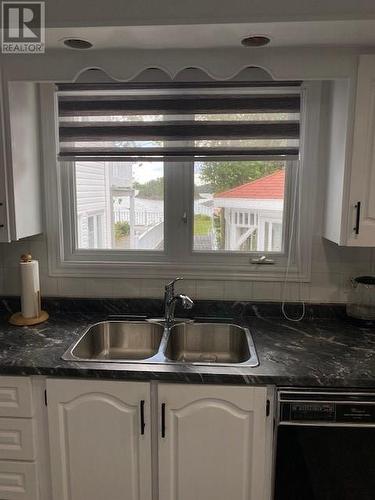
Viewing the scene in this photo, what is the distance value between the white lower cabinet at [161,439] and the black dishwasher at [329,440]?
81 millimetres

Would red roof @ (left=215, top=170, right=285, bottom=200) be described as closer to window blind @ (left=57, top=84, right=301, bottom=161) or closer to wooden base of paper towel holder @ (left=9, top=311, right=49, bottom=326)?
window blind @ (left=57, top=84, right=301, bottom=161)

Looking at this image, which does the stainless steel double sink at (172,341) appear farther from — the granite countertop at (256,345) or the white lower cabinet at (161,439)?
the white lower cabinet at (161,439)

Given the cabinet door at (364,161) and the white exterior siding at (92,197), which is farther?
the white exterior siding at (92,197)

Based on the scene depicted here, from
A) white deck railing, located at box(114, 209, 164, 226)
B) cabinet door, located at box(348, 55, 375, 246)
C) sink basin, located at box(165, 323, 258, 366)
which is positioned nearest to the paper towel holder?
white deck railing, located at box(114, 209, 164, 226)

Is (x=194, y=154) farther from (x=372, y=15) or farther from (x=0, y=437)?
(x=0, y=437)

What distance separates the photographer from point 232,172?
6.56ft

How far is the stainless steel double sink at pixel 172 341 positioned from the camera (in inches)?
74.5

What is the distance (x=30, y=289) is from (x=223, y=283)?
3.22ft

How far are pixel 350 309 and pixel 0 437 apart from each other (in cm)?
170

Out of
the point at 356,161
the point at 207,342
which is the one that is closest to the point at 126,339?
the point at 207,342

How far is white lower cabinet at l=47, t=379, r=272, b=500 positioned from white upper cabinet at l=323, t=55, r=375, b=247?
2.59 ft

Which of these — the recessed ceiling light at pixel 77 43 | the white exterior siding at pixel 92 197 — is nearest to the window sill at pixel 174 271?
the white exterior siding at pixel 92 197

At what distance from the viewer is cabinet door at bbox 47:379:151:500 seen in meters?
1.46

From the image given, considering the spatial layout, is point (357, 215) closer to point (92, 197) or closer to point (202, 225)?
point (202, 225)
